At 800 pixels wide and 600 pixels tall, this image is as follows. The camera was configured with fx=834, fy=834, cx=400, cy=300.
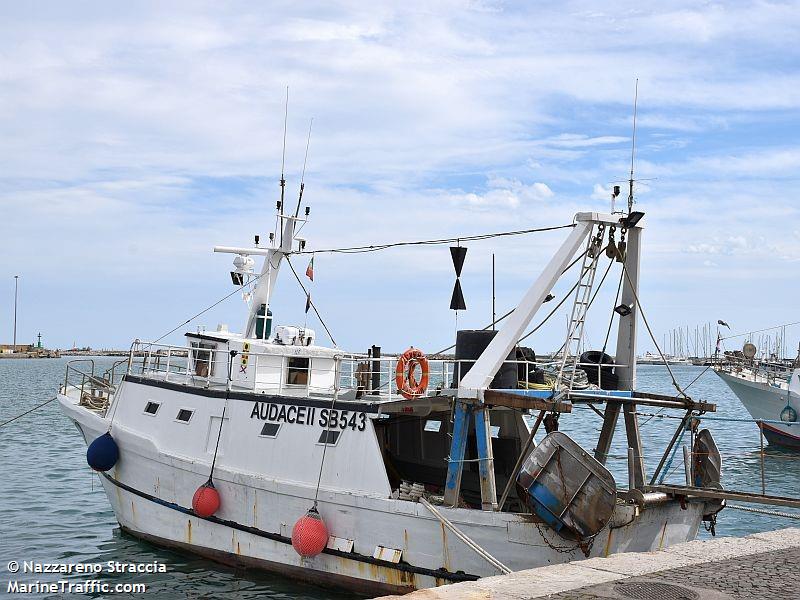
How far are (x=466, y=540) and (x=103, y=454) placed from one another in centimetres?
946

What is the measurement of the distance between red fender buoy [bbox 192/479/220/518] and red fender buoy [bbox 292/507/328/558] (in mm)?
2345

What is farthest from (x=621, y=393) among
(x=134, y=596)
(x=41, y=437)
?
(x=41, y=437)

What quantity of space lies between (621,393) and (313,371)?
701 cm

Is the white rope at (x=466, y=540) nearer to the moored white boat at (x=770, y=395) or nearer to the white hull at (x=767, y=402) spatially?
the moored white boat at (x=770, y=395)

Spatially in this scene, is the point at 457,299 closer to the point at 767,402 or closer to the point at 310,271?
the point at 310,271

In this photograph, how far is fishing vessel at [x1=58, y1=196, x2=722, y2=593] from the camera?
13.0 meters

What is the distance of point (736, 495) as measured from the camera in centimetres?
1363

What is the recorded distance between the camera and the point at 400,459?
18359 mm

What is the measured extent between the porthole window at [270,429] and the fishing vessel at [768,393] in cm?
2601

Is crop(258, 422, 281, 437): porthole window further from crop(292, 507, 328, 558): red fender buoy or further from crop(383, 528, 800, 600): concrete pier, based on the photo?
crop(383, 528, 800, 600): concrete pier

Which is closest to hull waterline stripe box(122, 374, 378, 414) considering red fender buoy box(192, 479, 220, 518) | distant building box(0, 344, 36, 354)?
red fender buoy box(192, 479, 220, 518)

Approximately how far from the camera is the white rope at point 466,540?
1271cm

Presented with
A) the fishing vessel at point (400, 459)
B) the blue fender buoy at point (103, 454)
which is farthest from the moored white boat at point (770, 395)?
the blue fender buoy at point (103, 454)

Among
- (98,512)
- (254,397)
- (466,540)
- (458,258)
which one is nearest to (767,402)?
(458,258)
